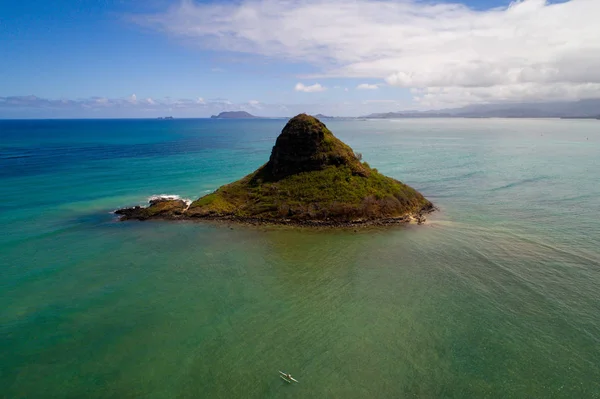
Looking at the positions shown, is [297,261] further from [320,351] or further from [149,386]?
[149,386]

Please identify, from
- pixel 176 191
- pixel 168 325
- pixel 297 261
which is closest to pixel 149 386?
pixel 168 325

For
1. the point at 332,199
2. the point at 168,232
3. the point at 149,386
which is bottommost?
the point at 149,386

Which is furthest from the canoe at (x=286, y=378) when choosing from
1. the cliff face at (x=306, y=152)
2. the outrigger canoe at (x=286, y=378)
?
the cliff face at (x=306, y=152)

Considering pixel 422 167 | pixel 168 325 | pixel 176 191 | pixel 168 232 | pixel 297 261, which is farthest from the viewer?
pixel 422 167

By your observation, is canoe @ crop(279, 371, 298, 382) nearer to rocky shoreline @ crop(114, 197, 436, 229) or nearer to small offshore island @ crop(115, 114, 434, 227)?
rocky shoreline @ crop(114, 197, 436, 229)

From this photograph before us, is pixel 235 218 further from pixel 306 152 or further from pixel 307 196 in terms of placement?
pixel 306 152

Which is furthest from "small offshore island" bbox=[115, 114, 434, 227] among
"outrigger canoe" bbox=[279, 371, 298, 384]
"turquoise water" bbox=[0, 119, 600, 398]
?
"outrigger canoe" bbox=[279, 371, 298, 384]

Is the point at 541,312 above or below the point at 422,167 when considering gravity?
below

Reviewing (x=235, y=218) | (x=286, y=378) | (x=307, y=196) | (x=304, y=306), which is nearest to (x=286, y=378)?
(x=286, y=378)

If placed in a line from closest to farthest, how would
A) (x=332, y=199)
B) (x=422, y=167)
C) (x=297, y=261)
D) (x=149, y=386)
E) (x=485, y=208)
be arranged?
(x=149, y=386)
(x=297, y=261)
(x=332, y=199)
(x=485, y=208)
(x=422, y=167)
